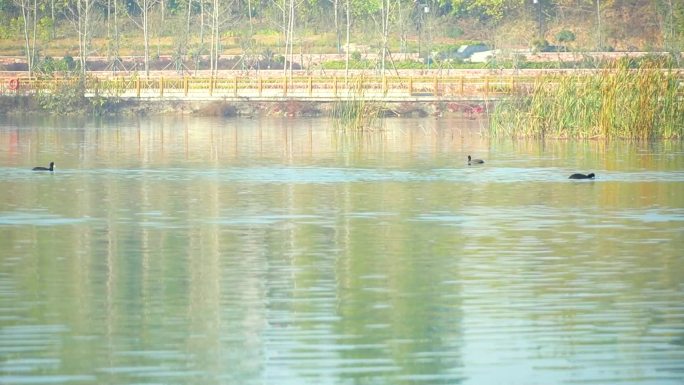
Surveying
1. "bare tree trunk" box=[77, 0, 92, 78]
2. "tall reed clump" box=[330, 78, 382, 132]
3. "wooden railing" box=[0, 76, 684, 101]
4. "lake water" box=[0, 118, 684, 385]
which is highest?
"bare tree trunk" box=[77, 0, 92, 78]

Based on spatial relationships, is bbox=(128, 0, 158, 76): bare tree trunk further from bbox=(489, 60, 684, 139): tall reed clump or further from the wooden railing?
bbox=(489, 60, 684, 139): tall reed clump

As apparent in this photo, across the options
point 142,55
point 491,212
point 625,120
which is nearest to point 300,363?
point 491,212

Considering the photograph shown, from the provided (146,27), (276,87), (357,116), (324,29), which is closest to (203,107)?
(276,87)

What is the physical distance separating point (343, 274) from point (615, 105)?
81.0 feet

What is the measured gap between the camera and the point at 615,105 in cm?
4103

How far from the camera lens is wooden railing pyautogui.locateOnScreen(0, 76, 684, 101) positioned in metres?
62.9

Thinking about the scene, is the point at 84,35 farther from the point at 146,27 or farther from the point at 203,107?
the point at 203,107

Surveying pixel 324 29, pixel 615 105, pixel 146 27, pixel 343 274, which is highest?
pixel 324 29

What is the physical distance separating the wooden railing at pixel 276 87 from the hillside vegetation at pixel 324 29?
1364cm

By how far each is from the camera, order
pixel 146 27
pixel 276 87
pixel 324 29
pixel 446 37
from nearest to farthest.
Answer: pixel 276 87
pixel 146 27
pixel 446 37
pixel 324 29

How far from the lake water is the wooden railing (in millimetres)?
26872

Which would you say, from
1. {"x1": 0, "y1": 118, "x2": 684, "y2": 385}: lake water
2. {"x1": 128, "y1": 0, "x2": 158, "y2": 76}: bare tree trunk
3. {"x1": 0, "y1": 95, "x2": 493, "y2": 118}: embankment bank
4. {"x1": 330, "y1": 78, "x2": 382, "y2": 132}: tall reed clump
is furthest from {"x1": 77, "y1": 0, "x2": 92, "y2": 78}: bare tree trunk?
{"x1": 0, "y1": 118, "x2": 684, "y2": 385}: lake water

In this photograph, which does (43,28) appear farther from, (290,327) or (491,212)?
(290,327)

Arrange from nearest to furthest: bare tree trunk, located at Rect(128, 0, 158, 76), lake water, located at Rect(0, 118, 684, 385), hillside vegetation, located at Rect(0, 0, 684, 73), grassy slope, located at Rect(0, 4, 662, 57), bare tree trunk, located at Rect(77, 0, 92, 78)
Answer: lake water, located at Rect(0, 118, 684, 385)
bare tree trunk, located at Rect(77, 0, 92, 78)
bare tree trunk, located at Rect(128, 0, 158, 76)
hillside vegetation, located at Rect(0, 0, 684, 73)
grassy slope, located at Rect(0, 4, 662, 57)
